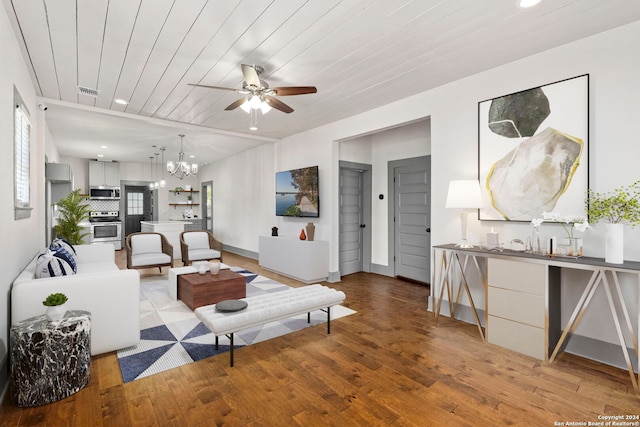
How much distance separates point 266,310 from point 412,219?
3465 mm

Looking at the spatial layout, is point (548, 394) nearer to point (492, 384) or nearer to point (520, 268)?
point (492, 384)

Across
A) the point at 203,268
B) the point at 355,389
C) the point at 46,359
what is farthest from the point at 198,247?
the point at 355,389

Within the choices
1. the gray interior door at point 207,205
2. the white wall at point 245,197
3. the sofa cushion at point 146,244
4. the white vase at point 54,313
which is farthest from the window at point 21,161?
the gray interior door at point 207,205

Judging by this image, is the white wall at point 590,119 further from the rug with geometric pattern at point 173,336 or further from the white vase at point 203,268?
the white vase at point 203,268

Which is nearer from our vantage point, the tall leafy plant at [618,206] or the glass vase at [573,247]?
the tall leafy plant at [618,206]

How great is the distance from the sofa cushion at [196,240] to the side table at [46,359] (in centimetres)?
402

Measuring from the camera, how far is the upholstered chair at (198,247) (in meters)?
5.79

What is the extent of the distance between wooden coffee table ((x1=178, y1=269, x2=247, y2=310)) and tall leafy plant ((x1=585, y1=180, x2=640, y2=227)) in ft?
12.2

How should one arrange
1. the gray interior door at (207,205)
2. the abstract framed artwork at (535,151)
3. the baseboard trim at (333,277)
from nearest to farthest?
the abstract framed artwork at (535,151)
the baseboard trim at (333,277)
the gray interior door at (207,205)

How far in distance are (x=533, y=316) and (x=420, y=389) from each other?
1287 mm

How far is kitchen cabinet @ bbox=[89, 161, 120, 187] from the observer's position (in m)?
9.07

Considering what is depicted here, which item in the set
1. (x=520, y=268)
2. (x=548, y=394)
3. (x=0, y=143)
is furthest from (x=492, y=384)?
(x=0, y=143)

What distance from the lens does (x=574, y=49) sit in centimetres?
278

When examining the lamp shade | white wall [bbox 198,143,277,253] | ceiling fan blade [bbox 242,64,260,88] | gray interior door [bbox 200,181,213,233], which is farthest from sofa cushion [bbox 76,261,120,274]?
gray interior door [bbox 200,181,213,233]
